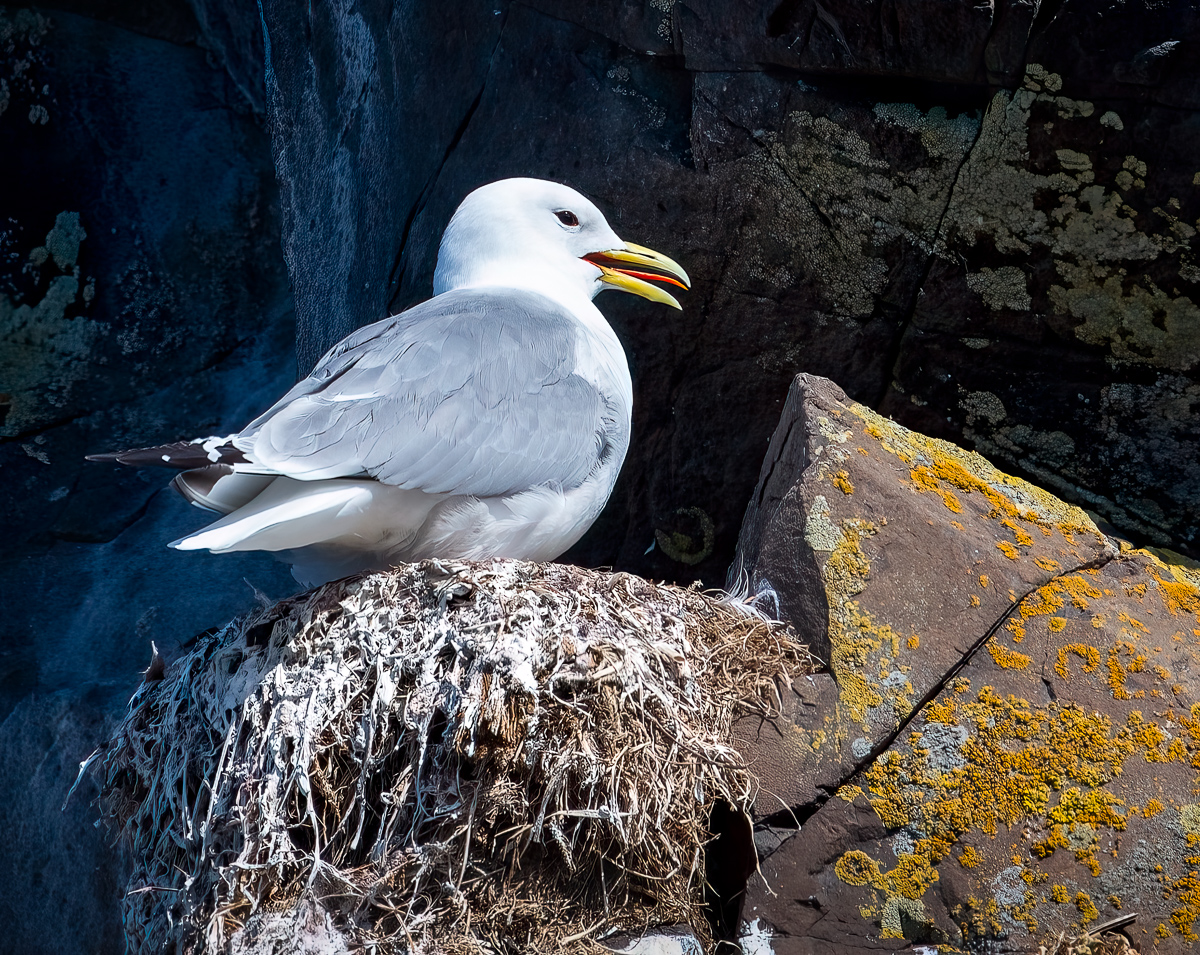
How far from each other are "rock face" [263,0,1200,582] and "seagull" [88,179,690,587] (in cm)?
66

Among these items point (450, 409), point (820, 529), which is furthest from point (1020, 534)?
point (450, 409)

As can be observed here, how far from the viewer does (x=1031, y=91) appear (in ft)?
9.70

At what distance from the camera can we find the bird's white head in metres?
3.17

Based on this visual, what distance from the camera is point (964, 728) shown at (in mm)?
2414

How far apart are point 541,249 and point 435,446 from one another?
0.97 meters

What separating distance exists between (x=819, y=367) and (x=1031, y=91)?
985 millimetres

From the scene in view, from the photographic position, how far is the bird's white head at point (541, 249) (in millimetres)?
3172

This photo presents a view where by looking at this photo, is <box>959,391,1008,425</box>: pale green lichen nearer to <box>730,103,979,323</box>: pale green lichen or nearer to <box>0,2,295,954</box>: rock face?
<box>730,103,979,323</box>: pale green lichen

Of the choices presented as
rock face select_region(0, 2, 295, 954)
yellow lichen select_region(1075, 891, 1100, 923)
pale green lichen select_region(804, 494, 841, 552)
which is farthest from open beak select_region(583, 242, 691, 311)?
rock face select_region(0, 2, 295, 954)

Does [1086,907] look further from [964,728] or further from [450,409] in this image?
[450,409]

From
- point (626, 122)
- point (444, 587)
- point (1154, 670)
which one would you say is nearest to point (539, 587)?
point (444, 587)

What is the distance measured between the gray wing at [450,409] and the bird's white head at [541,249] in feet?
0.99

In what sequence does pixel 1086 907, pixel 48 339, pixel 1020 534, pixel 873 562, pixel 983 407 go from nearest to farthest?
pixel 1086 907 → pixel 873 562 → pixel 1020 534 → pixel 983 407 → pixel 48 339

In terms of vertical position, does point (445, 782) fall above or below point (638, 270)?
below
